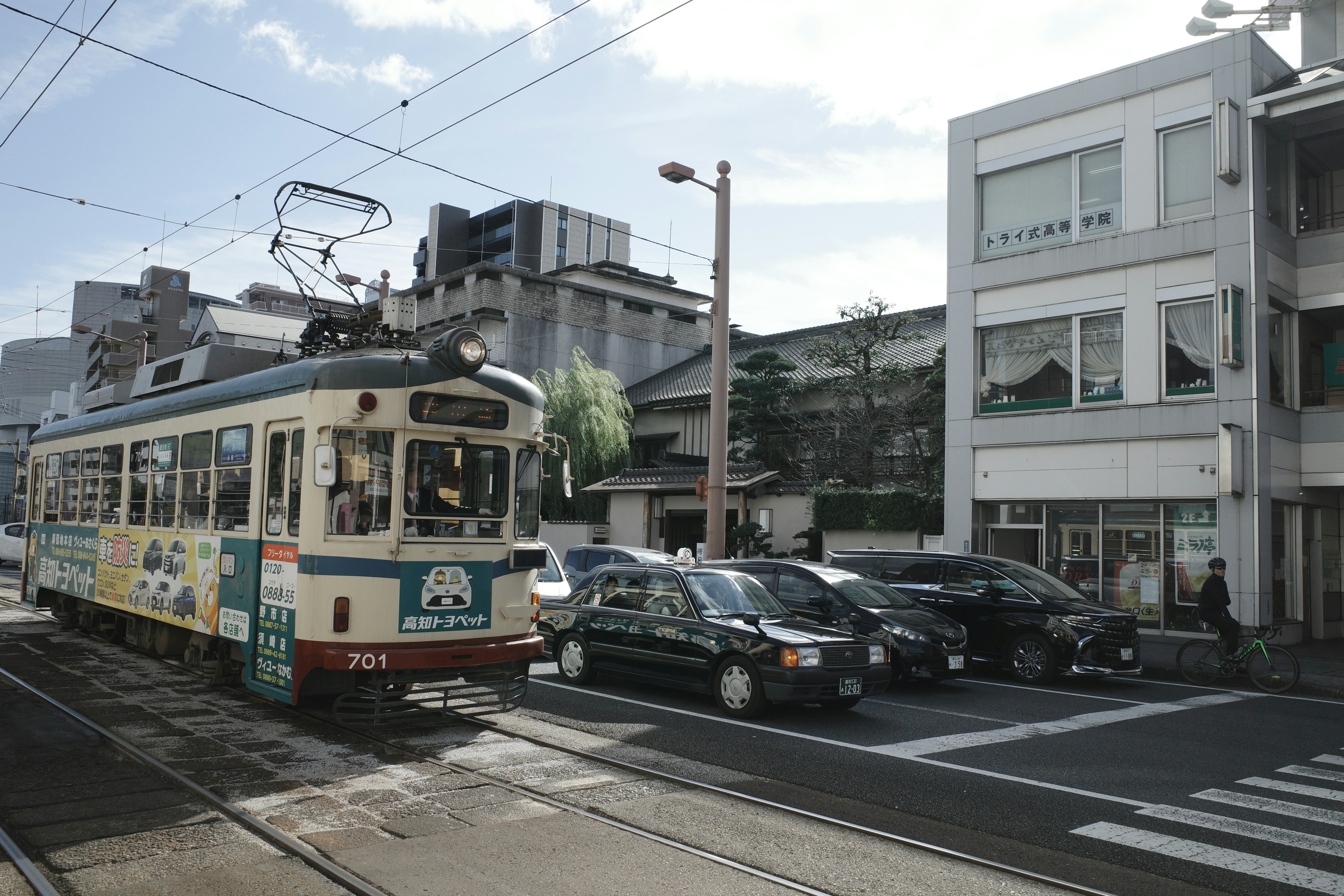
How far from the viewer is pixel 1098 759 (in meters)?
8.49

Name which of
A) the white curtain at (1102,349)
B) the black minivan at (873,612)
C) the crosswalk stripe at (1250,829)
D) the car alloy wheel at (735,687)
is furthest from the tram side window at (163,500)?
the white curtain at (1102,349)

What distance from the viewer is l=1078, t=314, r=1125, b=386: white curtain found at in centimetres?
1903

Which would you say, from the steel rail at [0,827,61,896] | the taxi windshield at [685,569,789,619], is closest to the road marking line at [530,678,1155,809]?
the taxi windshield at [685,569,789,619]

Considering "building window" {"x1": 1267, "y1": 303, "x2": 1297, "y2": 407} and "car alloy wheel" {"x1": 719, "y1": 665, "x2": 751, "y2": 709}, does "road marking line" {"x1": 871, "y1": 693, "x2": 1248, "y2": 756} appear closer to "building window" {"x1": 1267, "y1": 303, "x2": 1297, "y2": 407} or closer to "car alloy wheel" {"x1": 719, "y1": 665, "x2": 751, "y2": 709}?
"car alloy wheel" {"x1": 719, "y1": 665, "x2": 751, "y2": 709}

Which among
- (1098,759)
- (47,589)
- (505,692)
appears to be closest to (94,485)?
(47,589)

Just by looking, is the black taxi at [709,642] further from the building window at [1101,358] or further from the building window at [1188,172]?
the building window at [1188,172]

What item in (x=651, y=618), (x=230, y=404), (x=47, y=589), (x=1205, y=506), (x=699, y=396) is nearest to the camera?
(x=230, y=404)

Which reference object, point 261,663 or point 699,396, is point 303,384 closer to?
point 261,663

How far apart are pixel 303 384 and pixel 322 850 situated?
4.14 metres

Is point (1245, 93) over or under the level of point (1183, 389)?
over

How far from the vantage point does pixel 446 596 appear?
8305mm

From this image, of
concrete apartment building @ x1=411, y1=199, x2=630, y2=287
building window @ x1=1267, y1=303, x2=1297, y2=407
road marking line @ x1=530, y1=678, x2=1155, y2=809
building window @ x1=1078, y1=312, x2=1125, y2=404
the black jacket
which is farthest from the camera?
concrete apartment building @ x1=411, y1=199, x2=630, y2=287

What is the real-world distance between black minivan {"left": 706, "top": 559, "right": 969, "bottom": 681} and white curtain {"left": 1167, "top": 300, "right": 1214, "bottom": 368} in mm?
8138

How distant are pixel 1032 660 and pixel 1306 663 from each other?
5251 mm
